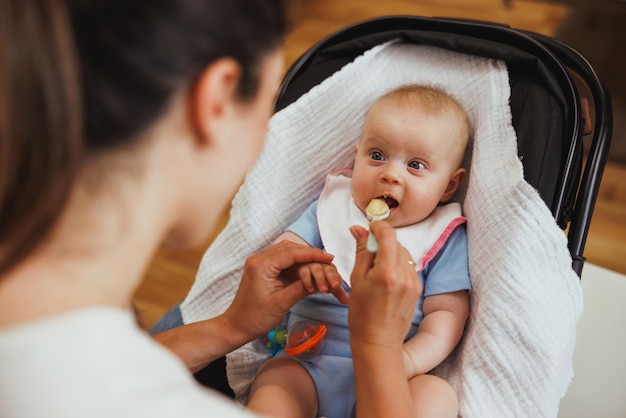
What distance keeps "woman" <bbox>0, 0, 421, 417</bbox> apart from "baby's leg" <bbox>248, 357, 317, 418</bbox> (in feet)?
1.30

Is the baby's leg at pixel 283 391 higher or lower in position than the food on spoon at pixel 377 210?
lower

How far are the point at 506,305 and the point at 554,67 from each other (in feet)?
1.43

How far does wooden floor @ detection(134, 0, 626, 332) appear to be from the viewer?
6.33 feet

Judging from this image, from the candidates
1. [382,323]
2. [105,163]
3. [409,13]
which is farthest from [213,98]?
[409,13]

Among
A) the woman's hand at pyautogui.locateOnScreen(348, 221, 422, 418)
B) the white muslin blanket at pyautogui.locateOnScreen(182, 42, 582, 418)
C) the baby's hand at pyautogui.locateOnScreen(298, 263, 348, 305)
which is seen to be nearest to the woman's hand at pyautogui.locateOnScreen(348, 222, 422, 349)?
the woman's hand at pyautogui.locateOnScreen(348, 221, 422, 418)

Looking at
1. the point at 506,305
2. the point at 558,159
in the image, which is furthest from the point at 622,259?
the point at 506,305

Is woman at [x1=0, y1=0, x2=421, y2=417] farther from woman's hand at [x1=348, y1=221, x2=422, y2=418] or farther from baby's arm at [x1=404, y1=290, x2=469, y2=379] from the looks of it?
baby's arm at [x1=404, y1=290, x2=469, y2=379]

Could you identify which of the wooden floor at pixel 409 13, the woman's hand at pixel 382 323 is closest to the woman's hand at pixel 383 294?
the woman's hand at pixel 382 323

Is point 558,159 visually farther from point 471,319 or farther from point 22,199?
point 22,199

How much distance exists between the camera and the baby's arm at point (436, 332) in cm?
100

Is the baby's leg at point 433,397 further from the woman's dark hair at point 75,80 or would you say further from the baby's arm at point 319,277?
the woman's dark hair at point 75,80

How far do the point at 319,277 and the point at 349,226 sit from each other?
0.25 m

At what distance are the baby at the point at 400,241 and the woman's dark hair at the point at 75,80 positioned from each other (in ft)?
1.58

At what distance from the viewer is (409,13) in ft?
9.27
